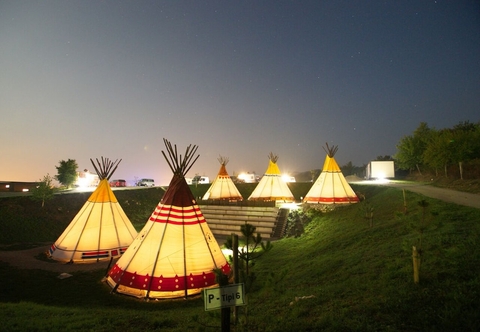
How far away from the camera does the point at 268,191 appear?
26016mm

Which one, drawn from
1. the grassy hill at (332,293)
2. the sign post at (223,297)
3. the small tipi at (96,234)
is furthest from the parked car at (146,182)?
the sign post at (223,297)

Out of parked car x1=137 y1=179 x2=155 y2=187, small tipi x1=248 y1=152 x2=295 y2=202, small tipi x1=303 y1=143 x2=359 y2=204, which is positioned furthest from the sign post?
parked car x1=137 y1=179 x2=155 y2=187

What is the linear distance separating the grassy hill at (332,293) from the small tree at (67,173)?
26795 millimetres

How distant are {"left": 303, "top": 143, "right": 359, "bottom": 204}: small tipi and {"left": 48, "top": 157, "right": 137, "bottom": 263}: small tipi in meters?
12.4

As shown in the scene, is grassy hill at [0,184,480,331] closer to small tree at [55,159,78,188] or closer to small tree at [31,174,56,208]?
small tree at [31,174,56,208]

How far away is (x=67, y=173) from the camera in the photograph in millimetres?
36344

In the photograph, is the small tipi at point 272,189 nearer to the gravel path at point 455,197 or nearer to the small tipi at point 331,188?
the small tipi at point 331,188

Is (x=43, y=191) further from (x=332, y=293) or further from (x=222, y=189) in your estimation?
(x=332, y=293)

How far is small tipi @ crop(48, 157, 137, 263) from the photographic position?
43.1 feet

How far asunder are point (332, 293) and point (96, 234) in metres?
11.1

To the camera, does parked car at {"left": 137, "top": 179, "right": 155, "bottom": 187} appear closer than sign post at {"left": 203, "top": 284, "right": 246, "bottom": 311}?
No

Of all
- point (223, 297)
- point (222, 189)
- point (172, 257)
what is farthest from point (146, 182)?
point (223, 297)

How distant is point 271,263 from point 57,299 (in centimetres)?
694

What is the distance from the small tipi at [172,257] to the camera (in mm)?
8570
